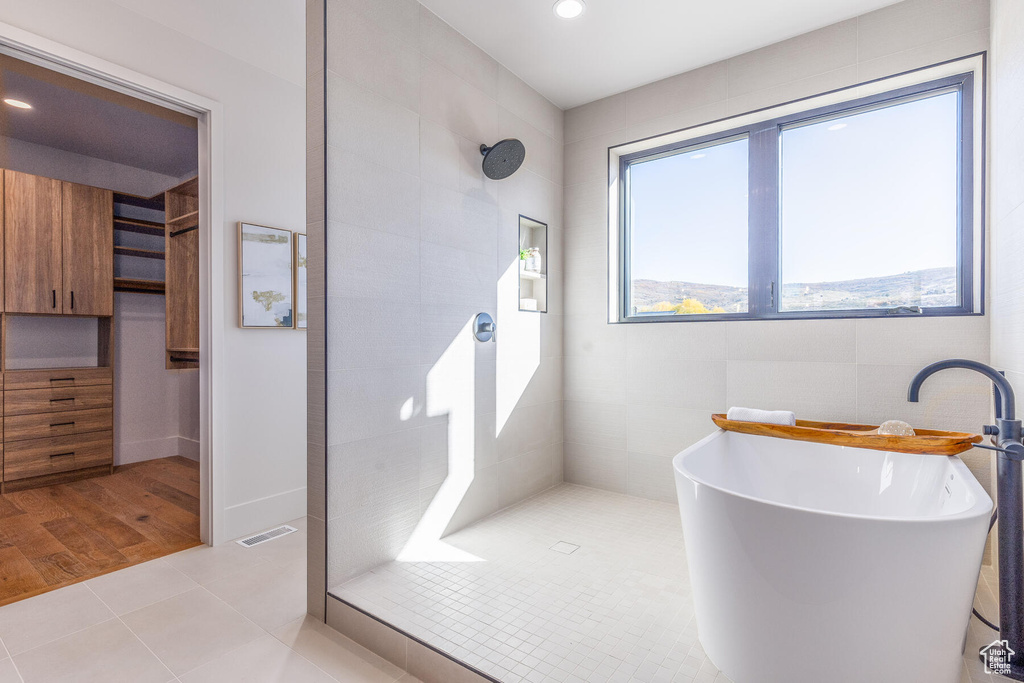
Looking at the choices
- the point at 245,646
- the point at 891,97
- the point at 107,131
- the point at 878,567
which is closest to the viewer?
the point at 878,567

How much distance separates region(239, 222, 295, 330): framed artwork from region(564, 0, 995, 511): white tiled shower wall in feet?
5.75

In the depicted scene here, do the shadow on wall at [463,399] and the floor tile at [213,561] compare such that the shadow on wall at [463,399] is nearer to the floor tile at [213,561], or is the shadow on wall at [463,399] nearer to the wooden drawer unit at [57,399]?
the floor tile at [213,561]

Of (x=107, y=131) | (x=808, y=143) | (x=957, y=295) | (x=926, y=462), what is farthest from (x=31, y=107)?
(x=957, y=295)

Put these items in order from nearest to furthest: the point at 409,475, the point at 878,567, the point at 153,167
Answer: the point at 878,567, the point at 409,475, the point at 153,167

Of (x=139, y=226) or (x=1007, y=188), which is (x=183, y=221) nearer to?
(x=139, y=226)

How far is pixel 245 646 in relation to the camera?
166 cm

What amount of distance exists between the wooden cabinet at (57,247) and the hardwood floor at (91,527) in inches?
50.8

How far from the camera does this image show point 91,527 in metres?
2.68

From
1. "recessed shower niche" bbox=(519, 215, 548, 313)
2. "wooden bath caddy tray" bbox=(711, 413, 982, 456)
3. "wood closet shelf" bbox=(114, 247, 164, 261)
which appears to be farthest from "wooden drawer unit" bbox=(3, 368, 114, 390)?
"wooden bath caddy tray" bbox=(711, 413, 982, 456)

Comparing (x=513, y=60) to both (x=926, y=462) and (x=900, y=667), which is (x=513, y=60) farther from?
(x=900, y=667)

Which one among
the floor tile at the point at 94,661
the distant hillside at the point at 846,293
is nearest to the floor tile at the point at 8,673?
the floor tile at the point at 94,661

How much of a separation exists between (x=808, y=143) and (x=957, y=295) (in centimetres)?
102

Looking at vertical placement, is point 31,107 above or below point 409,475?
above

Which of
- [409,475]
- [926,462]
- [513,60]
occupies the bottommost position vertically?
[409,475]
